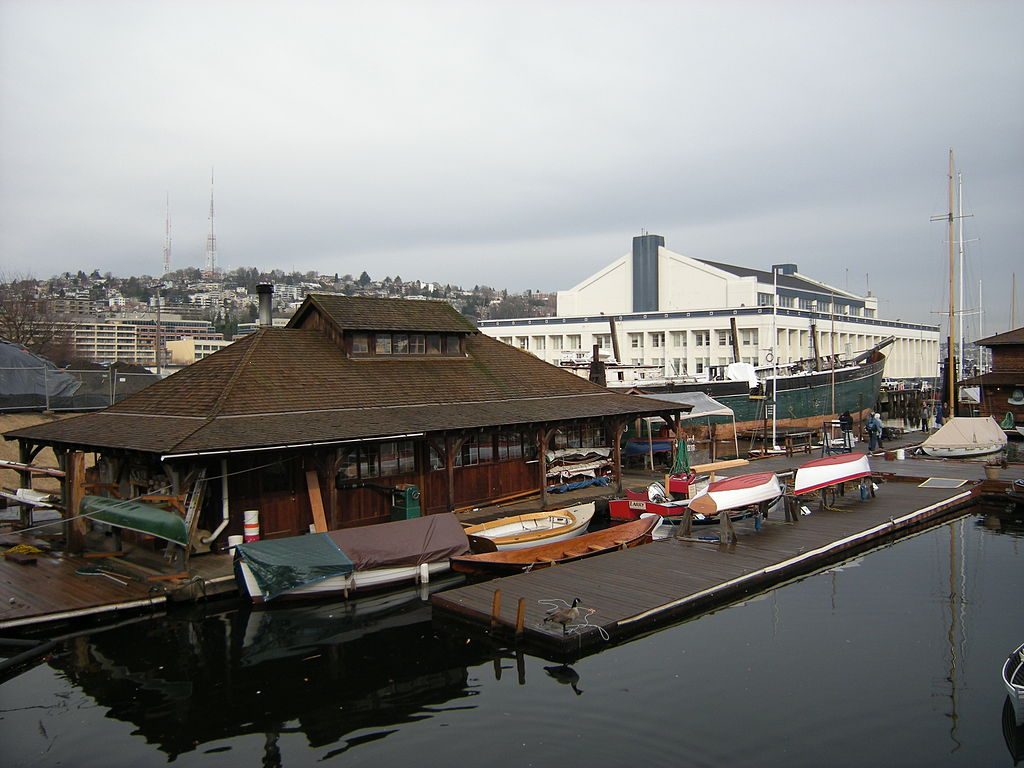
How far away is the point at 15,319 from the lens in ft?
178

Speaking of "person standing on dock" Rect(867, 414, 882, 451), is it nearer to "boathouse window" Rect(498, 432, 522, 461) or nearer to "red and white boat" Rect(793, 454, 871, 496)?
"red and white boat" Rect(793, 454, 871, 496)

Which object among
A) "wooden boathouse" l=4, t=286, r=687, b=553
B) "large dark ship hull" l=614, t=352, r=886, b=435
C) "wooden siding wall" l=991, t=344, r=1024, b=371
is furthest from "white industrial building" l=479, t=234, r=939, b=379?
"wooden boathouse" l=4, t=286, r=687, b=553

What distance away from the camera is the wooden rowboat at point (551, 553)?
18.1 metres

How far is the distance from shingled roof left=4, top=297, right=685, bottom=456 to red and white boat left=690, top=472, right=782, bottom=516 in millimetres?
5544

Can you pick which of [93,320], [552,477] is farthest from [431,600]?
[93,320]

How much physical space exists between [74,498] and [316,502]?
6.55 metres

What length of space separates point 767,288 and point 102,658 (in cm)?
7493

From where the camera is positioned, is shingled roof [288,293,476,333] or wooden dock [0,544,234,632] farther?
shingled roof [288,293,476,333]

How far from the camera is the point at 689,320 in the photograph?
76.1m

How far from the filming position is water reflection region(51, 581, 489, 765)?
1111 centimetres

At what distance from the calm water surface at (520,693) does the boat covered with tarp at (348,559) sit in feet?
2.12

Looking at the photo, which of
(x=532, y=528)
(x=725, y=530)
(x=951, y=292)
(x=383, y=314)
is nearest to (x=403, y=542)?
(x=532, y=528)

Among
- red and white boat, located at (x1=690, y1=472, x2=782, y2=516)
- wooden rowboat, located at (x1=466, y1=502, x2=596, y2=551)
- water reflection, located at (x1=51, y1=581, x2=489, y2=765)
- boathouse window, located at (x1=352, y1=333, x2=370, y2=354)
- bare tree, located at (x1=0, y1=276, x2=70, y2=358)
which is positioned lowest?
water reflection, located at (x1=51, y1=581, x2=489, y2=765)

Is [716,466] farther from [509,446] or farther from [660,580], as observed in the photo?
[660,580]
